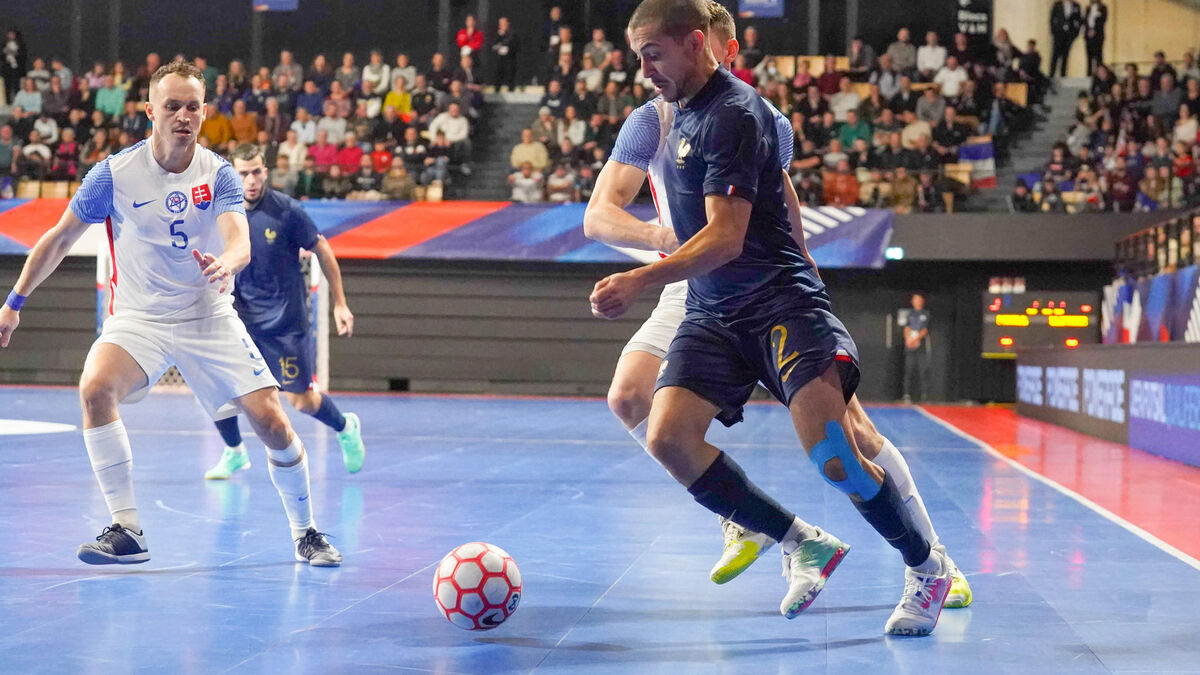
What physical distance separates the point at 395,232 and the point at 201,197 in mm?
16515

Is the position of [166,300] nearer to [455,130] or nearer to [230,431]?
[230,431]

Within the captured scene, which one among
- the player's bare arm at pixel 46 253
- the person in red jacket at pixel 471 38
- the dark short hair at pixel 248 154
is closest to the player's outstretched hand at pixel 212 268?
the player's bare arm at pixel 46 253

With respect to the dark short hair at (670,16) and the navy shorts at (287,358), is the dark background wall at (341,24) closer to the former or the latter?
the navy shorts at (287,358)

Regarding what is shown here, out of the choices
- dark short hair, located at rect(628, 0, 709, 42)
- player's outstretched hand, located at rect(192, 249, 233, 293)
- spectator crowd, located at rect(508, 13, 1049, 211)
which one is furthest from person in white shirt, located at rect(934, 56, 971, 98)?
dark short hair, located at rect(628, 0, 709, 42)

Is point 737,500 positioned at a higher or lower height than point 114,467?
higher

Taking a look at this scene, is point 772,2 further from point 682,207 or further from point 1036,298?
point 682,207

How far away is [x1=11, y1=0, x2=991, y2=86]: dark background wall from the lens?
87.5 ft

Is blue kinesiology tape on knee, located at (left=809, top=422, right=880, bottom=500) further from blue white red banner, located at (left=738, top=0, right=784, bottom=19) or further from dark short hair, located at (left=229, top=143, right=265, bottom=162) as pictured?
blue white red banner, located at (left=738, top=0, right=784, bottom=19)

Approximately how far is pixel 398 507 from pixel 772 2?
1833cm

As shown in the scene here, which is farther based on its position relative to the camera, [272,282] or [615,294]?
[272,282]

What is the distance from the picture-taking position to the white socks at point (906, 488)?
4.64 metres

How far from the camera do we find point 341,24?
27.8m

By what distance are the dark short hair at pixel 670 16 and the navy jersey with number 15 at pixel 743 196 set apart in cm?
22

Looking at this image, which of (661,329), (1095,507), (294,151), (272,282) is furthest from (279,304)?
(294,151)
